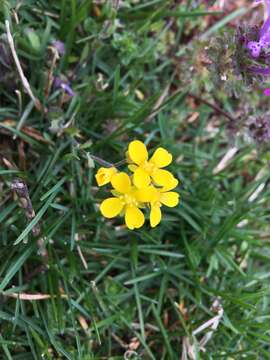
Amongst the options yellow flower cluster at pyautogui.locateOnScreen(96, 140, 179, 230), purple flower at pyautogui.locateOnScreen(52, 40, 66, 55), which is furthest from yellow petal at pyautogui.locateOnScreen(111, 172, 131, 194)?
purple flower at pyautogui.locateOnScreen(52, 40, 66, 55)

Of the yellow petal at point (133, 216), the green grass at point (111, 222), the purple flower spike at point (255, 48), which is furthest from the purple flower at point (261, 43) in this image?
the yellow petal at point (133, 216)

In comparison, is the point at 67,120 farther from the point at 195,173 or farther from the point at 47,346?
the point at 47,346

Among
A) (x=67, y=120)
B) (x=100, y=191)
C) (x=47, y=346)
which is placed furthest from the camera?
(x=67, y=120)

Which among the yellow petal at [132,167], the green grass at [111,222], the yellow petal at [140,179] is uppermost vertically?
the yellow petal at [140,179]

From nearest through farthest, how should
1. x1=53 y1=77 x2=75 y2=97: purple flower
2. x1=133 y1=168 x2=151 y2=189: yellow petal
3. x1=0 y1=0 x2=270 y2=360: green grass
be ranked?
x1=133 y1=168 x2=151 y2=189: yellow petal < x1=0 y1=0 x2=270 y2=360: green grass < x1=53 y1=77 x2=75 y2=97: purple flower

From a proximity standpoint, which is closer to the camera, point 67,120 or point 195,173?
point 67,120

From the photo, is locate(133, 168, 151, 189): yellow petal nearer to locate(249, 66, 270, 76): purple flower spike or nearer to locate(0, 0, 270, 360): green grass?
locate(0, 0, 270, 360): green grass

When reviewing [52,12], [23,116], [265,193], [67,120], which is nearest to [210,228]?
[265,193]

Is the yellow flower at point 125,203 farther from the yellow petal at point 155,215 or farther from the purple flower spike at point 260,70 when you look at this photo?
the purple flower spike at point 260,70
